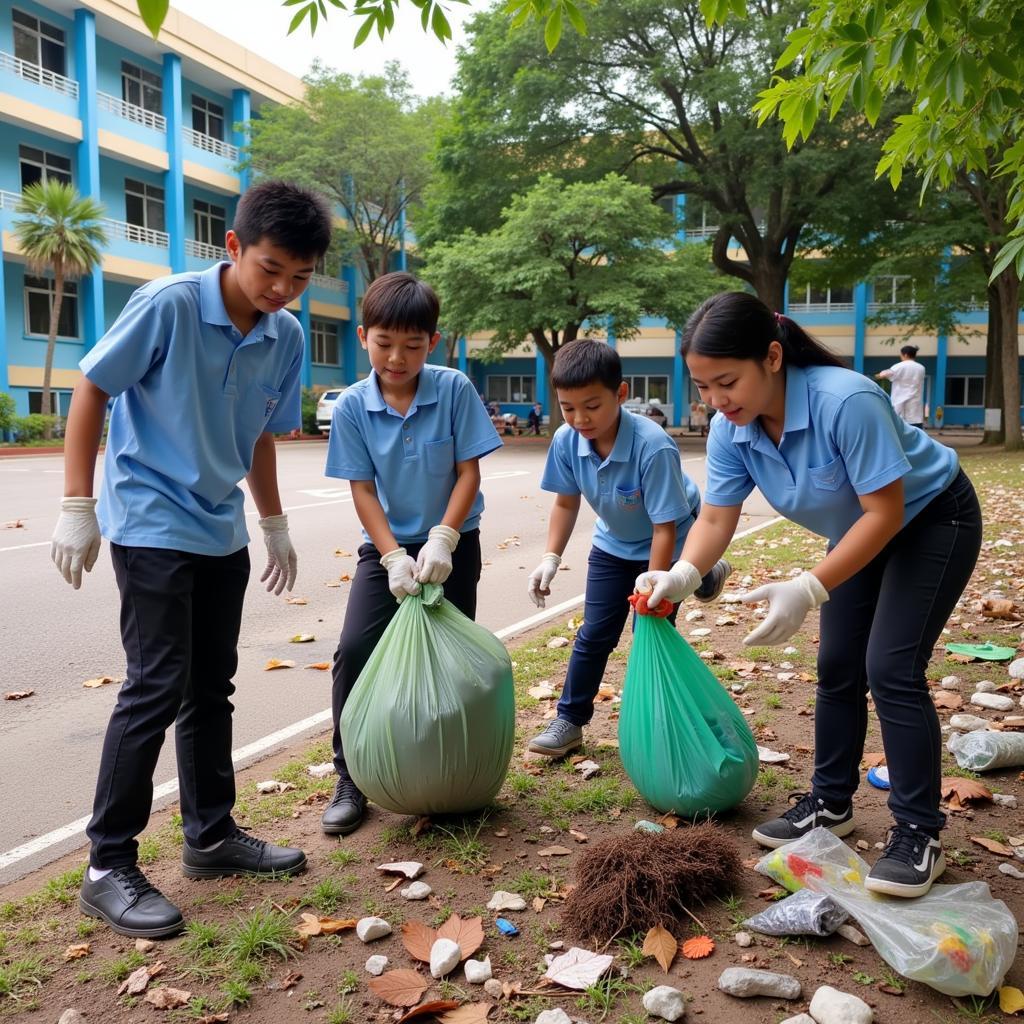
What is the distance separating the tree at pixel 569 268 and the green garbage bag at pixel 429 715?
64.4ft

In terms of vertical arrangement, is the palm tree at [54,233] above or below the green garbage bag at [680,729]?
above

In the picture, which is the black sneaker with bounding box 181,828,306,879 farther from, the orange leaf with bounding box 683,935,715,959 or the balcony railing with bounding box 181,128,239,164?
the balcony railing with bounding box 181,128,239,164

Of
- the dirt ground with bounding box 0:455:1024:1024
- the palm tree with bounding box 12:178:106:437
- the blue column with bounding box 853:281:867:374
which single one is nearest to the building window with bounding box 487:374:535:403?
the blue column with bounding box 853:281:867:374

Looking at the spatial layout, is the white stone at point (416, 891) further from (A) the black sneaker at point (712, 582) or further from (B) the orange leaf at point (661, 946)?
Result: (A) the black sneaker at point (712, 582)

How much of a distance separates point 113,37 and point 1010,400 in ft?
78.2

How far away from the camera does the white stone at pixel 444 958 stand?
210 cm

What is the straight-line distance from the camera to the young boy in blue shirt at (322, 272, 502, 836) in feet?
9.66

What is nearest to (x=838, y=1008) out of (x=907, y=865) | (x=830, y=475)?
(x=907, y=865)

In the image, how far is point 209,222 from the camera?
3041cm

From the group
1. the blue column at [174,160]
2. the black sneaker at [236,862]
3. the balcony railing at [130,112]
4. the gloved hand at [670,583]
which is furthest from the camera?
the blue column at [174,160]

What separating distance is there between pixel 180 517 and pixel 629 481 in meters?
1.56

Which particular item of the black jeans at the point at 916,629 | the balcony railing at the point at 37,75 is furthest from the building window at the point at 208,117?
the black jeans at the point at 916,629

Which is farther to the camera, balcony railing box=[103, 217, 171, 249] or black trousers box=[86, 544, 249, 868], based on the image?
balcony railing box=[103, 217, 171, 249]

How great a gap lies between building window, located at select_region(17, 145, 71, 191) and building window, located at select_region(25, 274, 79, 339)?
7.85ft
